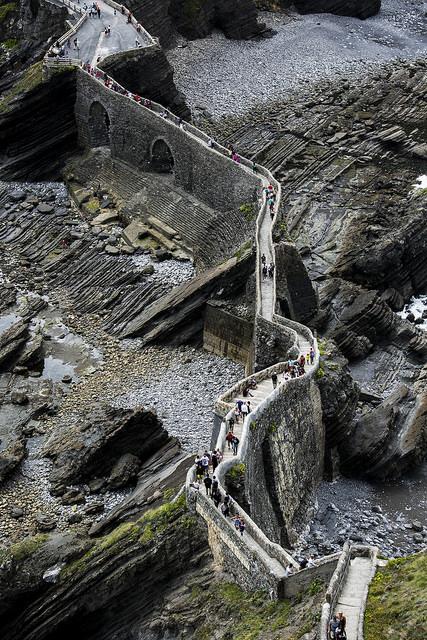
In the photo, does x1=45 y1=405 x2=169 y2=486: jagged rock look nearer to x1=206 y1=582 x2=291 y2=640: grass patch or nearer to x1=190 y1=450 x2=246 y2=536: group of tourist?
x1=190 y1=450 x2=246 y2=536: group of tourist

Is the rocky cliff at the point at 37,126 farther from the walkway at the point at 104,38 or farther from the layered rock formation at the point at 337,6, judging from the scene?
the layered rock formation at the point at 337,6

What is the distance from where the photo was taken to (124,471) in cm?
5188

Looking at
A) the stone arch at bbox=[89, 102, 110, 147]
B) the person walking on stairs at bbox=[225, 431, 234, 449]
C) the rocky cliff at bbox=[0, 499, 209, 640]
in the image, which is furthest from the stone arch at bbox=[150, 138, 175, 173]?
the rocky cliff at bbox=[0, 499, 209, 640]

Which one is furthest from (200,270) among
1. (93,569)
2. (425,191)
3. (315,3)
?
(315,3)

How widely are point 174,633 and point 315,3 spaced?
9207cm

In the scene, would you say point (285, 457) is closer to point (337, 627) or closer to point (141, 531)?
point (141, 531)

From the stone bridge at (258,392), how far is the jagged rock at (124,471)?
20.7 feet

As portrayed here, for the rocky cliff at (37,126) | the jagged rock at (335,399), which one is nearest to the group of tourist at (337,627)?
the jagged rock at (335,399)

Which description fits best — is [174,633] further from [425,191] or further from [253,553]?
[425,191]

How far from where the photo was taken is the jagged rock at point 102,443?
171 feet

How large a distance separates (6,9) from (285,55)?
27.1 metres

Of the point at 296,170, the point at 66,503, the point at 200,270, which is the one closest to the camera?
the point at 66,503

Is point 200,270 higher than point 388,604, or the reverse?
point 388,604

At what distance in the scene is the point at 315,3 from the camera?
119938 millimetres
